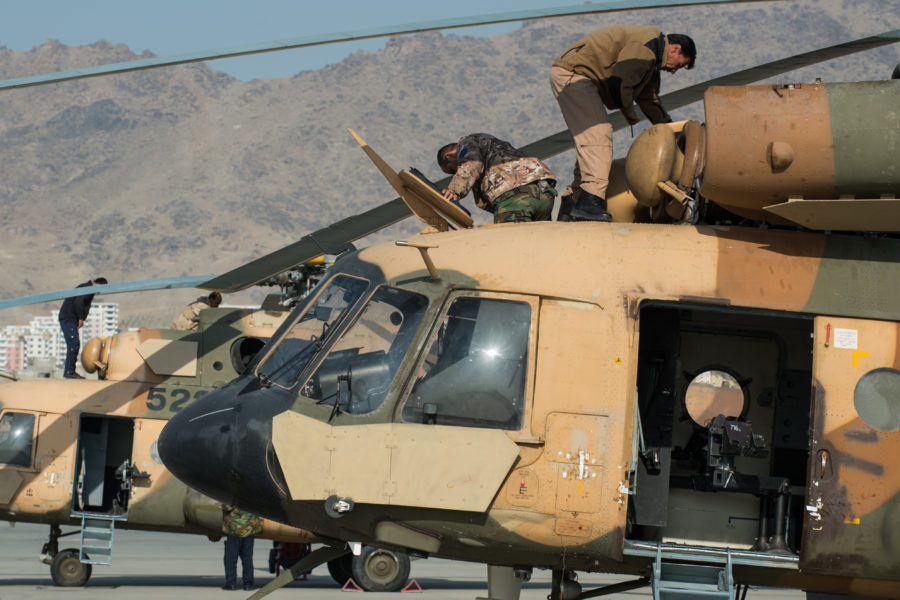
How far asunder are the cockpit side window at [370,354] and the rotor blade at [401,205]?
3.56 feet

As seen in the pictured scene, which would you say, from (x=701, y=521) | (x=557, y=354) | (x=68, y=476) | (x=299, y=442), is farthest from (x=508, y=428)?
(x=68, y=476)

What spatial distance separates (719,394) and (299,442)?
347 cm

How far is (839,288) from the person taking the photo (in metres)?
7.08

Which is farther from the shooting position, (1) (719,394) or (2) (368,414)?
(1) (719,394)

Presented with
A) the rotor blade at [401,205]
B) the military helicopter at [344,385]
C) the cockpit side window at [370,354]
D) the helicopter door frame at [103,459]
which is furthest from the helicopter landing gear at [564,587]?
the helicopter door frame at [103,459]

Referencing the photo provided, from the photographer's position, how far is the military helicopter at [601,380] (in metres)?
6.85

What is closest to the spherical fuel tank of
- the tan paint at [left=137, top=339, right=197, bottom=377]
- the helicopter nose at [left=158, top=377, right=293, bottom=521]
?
the helicopter nose at [left=158, top=377, right=293, bottom=521]

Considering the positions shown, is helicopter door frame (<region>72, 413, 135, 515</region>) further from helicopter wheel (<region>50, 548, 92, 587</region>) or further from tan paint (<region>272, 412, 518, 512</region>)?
tan paint (<region>272, 412, 518, 512</region>)

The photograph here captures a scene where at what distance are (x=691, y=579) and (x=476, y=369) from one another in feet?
5.57

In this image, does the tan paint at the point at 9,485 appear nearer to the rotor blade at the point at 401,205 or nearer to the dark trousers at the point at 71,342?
the dark trousers at the point at 71,342

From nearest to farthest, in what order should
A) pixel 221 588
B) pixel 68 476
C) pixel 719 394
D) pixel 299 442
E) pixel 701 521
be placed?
pixel 299 442, pixel 701 521, pixel 719 394, pixel 68 476, pixel 221 588

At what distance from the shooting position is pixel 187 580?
17.2 meters

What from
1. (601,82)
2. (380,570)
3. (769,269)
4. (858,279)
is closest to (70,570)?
(380,570)

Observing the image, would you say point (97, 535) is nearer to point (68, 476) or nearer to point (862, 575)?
point (68, 476)
